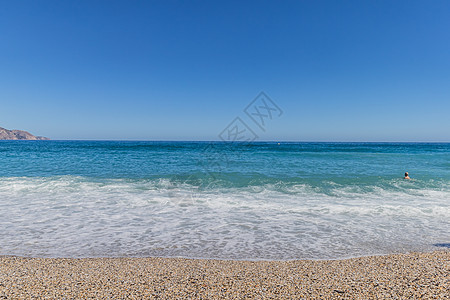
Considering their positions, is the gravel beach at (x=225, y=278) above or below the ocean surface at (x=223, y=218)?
above

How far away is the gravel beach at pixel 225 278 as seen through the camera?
10.5 ft

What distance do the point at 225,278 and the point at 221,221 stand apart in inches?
129

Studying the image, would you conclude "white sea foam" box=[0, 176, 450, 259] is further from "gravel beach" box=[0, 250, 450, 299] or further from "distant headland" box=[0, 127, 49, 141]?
"distant headland" box=[0, 127, 49, 141]

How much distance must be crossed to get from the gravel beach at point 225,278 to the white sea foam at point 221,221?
1.64 ft

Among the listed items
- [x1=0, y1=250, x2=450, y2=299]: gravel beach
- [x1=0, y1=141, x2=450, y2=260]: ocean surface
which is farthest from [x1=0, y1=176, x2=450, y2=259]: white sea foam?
[x1=0, y1=250, x2=450, y2=299]: gravel beach

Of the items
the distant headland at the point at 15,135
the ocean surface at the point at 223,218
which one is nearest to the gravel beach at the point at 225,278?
the ocean surface at the point at 223,218

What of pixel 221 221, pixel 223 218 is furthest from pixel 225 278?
pixel 223 218

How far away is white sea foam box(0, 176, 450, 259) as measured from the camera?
5.10 meters

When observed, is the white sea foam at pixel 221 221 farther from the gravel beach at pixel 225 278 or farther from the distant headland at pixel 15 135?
the distant headland at pixel 15 135

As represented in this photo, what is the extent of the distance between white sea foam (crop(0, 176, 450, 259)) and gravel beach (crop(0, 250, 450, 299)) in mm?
500

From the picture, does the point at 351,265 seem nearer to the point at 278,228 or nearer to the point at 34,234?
the point at 278,228

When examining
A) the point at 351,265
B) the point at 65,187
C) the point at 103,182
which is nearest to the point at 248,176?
the point at 103,182

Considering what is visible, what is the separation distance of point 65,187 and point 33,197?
80.4 inches

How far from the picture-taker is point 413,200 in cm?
933
